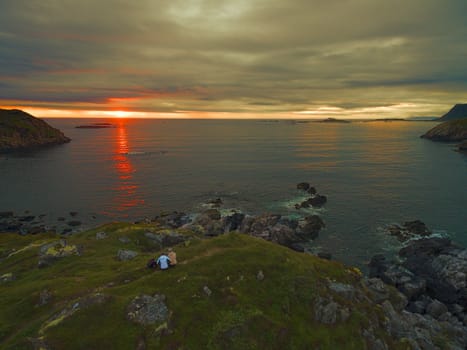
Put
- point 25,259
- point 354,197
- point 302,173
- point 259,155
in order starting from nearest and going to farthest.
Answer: point 25,259, point 354,197, point 302,173, point 259,155

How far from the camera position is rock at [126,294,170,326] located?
19.5 metres

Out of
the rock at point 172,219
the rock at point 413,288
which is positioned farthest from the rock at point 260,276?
the rock at point 172,219

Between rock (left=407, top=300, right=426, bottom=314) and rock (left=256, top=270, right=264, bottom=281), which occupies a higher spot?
rock (left=256, top=270, right=264, bottom=281)

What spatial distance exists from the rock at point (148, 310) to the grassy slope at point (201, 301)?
Result: 466 mm

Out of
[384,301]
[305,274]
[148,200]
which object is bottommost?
[148,200]

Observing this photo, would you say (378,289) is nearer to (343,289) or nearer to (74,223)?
(343,289)

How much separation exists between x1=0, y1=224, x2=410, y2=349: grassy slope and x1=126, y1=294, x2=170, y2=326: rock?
0.47 meters

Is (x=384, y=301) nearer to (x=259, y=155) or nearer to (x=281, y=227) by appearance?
(x=281, y=227)

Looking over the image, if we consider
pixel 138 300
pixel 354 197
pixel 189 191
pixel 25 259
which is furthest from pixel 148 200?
pixel 138 300

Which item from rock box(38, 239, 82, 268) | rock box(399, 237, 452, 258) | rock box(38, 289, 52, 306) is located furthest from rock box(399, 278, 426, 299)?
rock box(38, 239, 82, 268)

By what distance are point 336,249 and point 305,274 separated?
31.8m

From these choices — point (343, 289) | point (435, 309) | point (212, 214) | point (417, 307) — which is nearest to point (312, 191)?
point (212, 214)

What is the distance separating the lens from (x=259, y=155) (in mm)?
164875

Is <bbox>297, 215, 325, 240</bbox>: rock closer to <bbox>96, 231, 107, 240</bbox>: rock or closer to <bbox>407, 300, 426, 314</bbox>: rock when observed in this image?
<bbox>407, 300, 426, 314</bbox>: rock
